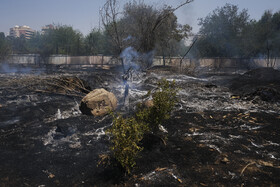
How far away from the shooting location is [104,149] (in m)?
3.64

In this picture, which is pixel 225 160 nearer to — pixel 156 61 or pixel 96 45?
pixel 156 61

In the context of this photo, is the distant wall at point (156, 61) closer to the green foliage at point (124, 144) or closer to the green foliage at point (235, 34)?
the green foliage at point (235, 34)

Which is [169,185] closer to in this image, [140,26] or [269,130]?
[269,130]

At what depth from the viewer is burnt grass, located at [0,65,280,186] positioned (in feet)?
8.88

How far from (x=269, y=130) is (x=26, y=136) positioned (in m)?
4.80

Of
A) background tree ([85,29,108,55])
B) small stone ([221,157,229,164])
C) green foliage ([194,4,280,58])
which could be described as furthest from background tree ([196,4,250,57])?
small stone ([221,157,229,164])

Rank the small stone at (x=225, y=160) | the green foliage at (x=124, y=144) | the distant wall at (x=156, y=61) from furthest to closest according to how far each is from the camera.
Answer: the distant wall at (x=156, y=61) < the small stone at (x=225, y=160) < the green foliage at (x=124, y=144)

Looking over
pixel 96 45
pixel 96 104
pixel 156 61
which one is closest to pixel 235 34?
pixel 156 61

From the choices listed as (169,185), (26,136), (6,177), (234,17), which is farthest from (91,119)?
(234,17)

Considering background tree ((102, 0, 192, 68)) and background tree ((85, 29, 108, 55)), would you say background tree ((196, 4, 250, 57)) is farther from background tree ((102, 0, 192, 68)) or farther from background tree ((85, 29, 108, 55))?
background tree ((102, 0, 192, 68))

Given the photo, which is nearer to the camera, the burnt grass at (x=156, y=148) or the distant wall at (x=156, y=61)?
the burnt grass at (x=156, y=148)

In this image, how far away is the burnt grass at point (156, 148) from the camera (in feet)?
8.88

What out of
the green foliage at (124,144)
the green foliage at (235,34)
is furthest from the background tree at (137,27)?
the green foliage at (235,34)

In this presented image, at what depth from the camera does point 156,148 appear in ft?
11.5
